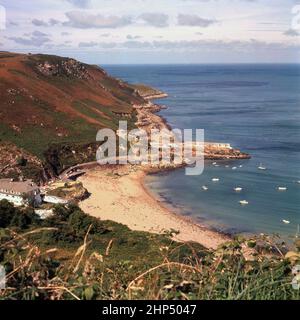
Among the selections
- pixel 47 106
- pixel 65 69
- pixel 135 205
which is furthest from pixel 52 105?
pixel 135 205

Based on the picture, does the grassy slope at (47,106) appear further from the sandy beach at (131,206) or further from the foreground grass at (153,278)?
the foreground grass at (153,278)

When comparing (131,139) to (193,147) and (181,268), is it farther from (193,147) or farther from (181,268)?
(181,268)

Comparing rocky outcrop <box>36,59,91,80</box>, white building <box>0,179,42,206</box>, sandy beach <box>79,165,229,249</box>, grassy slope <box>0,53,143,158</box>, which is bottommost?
sandy beach <box>79,165,229,249</box>

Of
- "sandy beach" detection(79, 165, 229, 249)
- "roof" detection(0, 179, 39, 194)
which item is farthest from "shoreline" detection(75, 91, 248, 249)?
"roof" detection(0, 179, 39, 194)

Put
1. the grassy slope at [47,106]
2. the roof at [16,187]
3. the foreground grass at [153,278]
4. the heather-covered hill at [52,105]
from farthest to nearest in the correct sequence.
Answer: the grassy slope at [47,106]
the heather-covered hill at [52,105]
the roof at [16,187]
the foreground grass at [153,278]

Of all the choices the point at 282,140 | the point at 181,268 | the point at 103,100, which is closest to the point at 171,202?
the point at 282,140

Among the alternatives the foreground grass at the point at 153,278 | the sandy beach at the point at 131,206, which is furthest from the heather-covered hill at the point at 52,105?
the foreground grass at the point at 153,278

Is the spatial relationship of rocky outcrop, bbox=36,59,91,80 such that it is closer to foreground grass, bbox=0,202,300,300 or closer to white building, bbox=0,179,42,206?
white building, bbox=0,179,42,206
